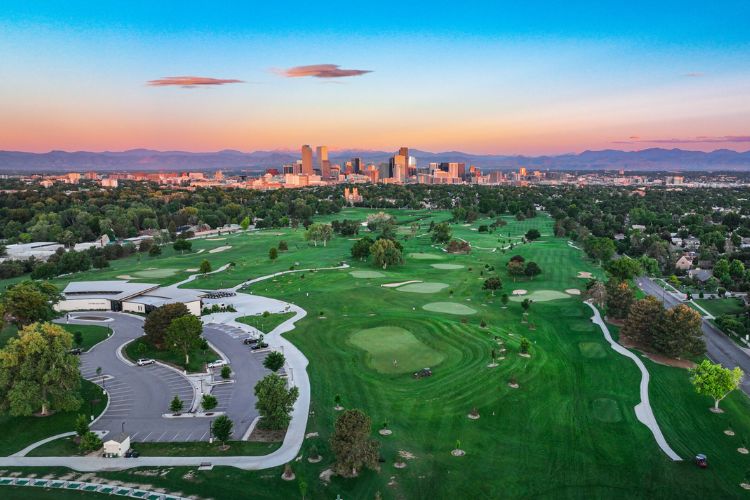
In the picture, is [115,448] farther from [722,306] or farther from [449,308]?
[722,306]

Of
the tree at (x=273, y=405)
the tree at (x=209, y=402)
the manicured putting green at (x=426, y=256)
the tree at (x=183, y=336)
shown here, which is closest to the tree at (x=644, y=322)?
the tree at (x=273, y=405)

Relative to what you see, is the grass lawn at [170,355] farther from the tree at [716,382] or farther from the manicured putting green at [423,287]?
the tree at [716,382]

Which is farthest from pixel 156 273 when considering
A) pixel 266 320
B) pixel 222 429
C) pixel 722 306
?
pixel 722 306

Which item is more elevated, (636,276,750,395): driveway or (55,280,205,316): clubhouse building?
(55,280,205,316): clubhouse building

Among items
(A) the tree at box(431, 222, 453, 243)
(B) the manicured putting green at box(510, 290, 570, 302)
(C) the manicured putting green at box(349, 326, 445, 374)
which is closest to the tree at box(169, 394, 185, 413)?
(C) the manicured putting green at box(349, 326, 445, 374)

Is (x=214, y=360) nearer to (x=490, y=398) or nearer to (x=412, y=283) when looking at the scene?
(x=490, y=398)

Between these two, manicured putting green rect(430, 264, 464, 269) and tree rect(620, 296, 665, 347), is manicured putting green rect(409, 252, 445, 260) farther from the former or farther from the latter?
tree rect(620, 296, 665, 347)
